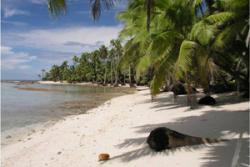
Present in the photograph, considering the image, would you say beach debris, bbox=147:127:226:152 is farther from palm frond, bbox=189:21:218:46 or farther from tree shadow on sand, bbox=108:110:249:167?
palm frond, bbox=189:21:218:46

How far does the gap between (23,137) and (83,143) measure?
395cm

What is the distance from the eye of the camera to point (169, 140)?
6855mm

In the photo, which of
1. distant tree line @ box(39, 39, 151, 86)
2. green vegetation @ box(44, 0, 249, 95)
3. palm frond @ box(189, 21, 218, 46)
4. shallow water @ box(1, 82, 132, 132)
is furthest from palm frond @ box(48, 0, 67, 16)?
distant tree line @ box(39, 39, 151, 86)

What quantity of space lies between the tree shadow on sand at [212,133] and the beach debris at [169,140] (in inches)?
5.7

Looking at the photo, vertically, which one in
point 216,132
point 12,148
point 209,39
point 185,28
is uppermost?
point 185,28

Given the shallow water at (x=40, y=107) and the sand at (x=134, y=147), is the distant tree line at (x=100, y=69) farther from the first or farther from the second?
the sand at (x=134, y=147)

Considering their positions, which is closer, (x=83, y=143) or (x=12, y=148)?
(x=83, y=143)

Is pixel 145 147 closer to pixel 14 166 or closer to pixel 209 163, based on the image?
pixel 209 163

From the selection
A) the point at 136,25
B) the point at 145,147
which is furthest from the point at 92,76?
the point at 145,147

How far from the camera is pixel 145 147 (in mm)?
7332

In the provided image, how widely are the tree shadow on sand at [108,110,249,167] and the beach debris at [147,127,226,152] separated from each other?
0.15 metres

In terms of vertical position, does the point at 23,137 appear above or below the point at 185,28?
below

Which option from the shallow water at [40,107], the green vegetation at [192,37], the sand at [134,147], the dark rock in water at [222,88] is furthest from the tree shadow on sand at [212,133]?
the dark rock in water at [222,88]

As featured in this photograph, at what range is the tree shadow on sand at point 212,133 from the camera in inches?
231
